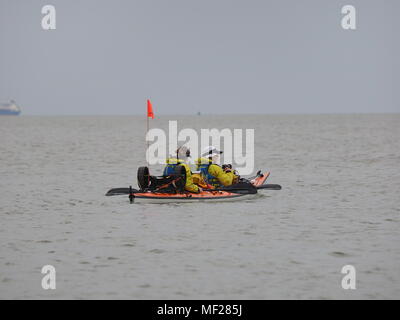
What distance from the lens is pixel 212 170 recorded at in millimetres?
20875

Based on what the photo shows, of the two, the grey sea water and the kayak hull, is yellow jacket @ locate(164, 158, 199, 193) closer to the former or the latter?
the kayak hull

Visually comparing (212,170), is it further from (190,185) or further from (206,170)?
(190,185)

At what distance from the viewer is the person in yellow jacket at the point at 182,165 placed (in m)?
19.6

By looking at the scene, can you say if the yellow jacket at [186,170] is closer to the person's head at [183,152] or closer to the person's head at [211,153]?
the person's head at [183,152]

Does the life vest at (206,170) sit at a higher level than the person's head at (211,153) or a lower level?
lower

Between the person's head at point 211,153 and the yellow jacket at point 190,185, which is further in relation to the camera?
the person's head at point 211,153

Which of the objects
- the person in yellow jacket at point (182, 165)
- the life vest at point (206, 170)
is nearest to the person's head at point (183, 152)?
the person in yellow jacket at point (182, 165)

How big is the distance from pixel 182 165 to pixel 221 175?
2.03 meters

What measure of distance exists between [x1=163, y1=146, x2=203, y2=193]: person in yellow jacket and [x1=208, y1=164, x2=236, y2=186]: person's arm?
961mm

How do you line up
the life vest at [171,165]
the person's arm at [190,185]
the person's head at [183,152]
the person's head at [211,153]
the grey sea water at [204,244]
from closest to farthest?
the grey sea water at [204,244] → the life vest at [171,165] → the person's head at [183,152] → the person's arm at [190,185] → the person's head at [211,153]

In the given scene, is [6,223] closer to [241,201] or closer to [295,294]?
[241,201]

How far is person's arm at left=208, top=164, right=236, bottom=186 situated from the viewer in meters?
20.9
